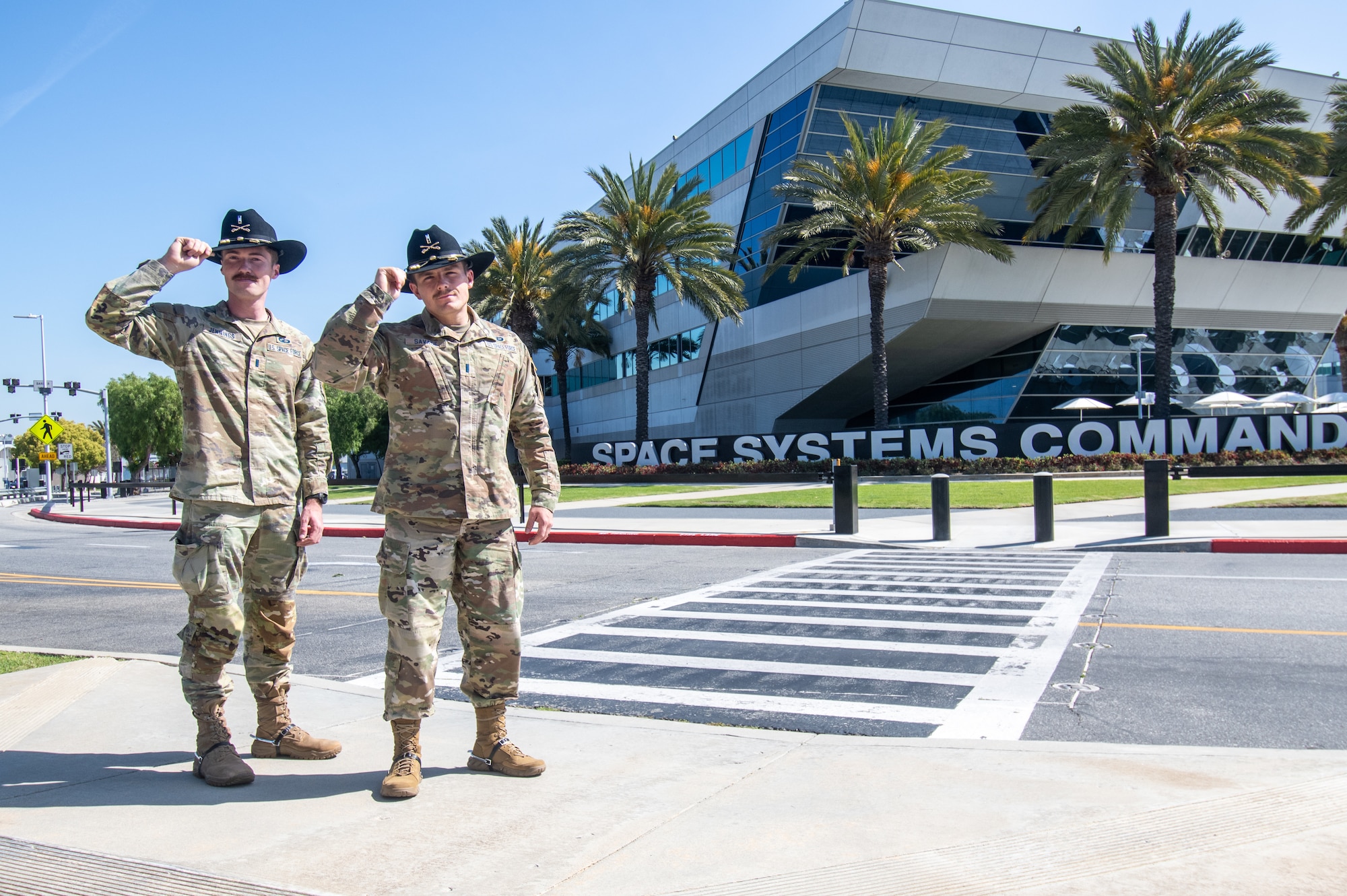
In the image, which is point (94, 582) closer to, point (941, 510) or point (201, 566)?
point (201, 566)

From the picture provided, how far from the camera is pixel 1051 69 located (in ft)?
118

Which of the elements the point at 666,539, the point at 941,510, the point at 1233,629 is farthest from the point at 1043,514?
the point at 1233,629

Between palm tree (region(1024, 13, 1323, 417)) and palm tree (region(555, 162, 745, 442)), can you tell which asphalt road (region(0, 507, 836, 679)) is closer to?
palm tree (region(555, 162, 745, 442))

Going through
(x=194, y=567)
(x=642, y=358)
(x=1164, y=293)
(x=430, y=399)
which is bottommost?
(x=194, y=567)

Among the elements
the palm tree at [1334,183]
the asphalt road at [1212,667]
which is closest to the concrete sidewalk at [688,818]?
the asphalt road at [1212,667]

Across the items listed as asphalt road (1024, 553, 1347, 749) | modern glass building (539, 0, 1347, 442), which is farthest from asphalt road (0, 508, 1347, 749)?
modern glass building (539, 0, 1347, 442)

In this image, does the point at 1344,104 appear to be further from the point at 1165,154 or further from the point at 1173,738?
the point at 1173,738

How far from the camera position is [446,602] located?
3.58 meters

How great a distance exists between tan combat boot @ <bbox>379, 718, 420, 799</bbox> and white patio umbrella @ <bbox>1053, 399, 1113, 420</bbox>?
33.9 m

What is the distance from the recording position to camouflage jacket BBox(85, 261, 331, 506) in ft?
12.5

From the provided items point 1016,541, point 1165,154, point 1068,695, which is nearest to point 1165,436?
point 1165,154

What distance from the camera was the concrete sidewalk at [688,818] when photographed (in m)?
2.76

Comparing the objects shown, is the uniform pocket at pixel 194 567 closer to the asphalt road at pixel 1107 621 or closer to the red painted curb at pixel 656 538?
the asphalt road at pixel 1107 621

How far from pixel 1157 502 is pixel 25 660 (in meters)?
13.3
